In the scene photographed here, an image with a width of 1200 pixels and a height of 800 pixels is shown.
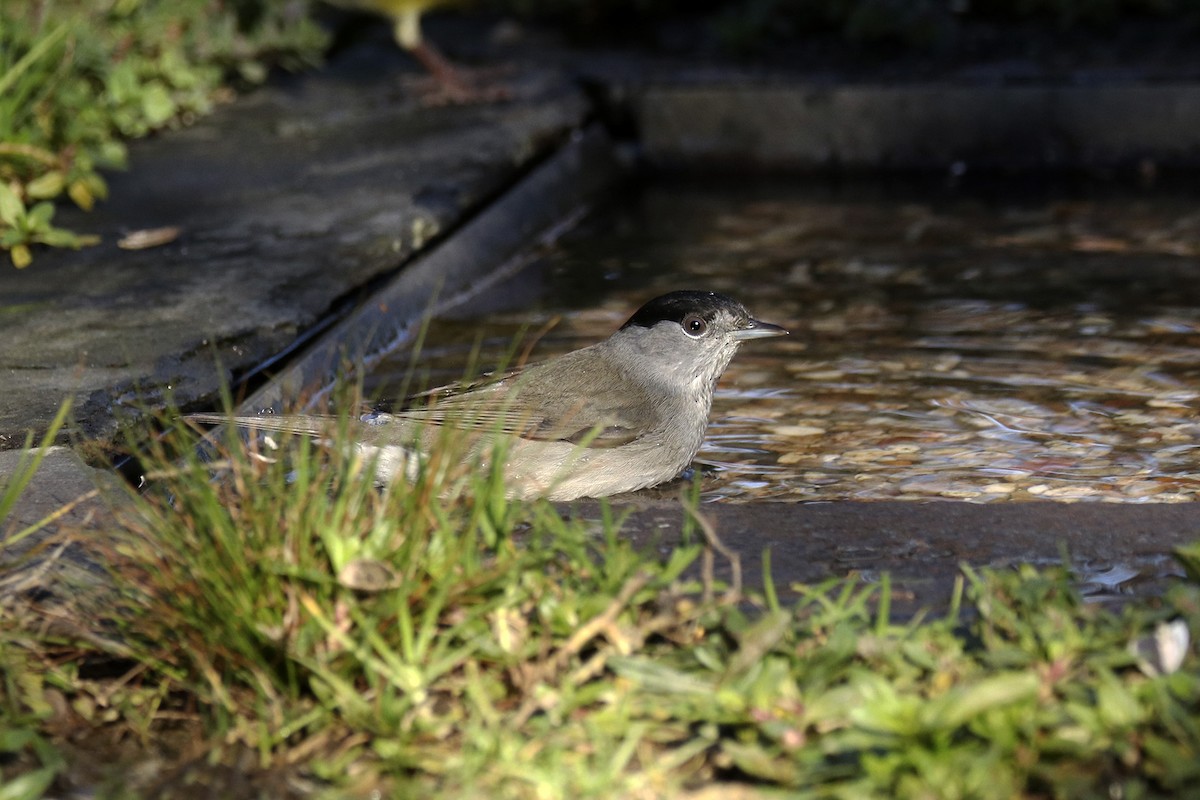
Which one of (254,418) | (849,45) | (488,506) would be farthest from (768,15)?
(488,506)

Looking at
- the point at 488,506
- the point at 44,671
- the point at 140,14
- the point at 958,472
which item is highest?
the point at 140,14

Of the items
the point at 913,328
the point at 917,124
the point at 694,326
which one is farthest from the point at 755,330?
the point at 917,124

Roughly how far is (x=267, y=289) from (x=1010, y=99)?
183 inches

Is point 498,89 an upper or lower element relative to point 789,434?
upper

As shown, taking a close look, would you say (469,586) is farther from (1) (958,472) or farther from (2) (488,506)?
(1) (958,472)

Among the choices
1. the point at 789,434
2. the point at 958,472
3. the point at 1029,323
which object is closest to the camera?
the point at 958,472

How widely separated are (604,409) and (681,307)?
1.50ft

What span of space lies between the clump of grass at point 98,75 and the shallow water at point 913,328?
1.72 metres

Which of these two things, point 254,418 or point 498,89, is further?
point 498,89

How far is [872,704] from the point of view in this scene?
2588mm

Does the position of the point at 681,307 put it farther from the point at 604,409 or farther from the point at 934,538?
the point at 934,538

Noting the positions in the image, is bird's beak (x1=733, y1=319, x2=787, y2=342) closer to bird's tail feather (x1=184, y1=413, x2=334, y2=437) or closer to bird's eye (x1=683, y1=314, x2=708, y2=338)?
bird's eye (x1=683, y1=314, x2=708, y2=338)

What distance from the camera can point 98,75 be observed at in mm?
7910

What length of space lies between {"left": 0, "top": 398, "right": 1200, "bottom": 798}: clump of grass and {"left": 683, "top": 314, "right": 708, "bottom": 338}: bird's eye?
1.74 m
